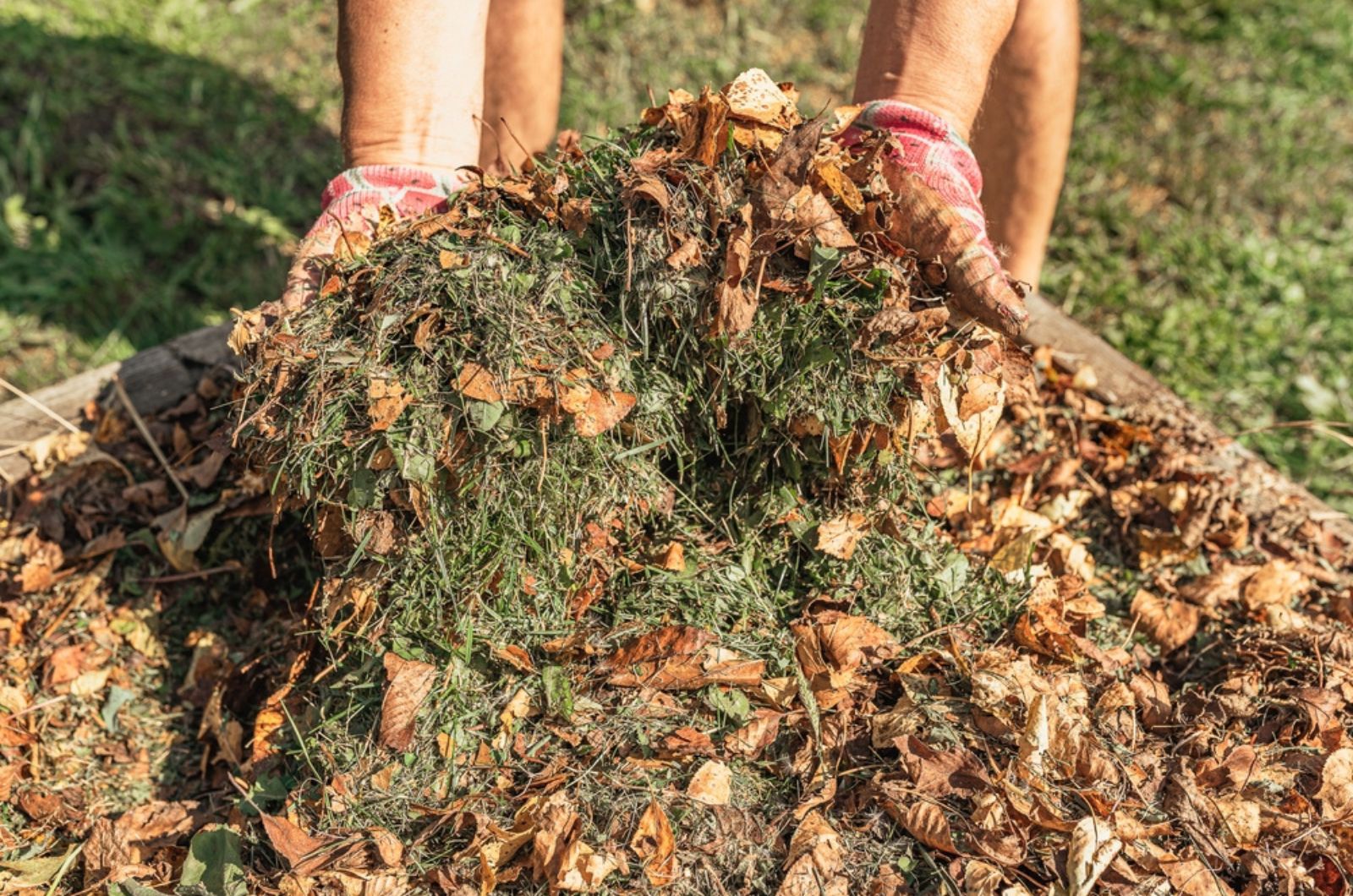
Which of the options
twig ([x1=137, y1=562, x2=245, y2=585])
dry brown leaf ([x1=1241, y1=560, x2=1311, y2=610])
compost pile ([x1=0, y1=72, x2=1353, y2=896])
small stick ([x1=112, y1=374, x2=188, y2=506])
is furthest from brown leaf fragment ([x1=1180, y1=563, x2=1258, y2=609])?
small stick ([x1=112, y1=374, x2=188, y2=506])

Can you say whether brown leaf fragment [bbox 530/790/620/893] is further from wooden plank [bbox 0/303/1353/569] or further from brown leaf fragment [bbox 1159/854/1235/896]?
wooden plank [bbox 0/303/1353/569]

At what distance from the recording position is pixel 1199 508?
272cm

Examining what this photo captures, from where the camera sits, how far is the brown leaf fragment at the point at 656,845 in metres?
1.88

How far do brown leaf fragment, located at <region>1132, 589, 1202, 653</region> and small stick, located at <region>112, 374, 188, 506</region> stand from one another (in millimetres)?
2173

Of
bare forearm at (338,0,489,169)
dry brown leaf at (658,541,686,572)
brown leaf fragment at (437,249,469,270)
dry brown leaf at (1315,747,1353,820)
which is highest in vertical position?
bare forearm at (338,0,489,169)

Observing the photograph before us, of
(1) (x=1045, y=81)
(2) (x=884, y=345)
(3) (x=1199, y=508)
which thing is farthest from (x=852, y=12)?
(2) (x=884, y=345)

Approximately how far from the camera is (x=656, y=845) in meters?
1.90

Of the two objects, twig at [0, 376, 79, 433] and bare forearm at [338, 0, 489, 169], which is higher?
bare forearm at [338, 0, 489, 169]

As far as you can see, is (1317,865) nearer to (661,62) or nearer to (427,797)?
(427,797)

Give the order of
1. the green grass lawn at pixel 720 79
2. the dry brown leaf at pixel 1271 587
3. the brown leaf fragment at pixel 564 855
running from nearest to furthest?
the brown leaf fragment at pixel 564 855 → the dry brown leaf at pixel 1271 587 → the green grass lawn at pixel 720 79

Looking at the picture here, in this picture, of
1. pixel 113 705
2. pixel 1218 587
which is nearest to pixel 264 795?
pixel 113 705

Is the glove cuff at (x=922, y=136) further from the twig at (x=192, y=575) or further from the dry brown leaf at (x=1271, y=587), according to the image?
the twig at (x=192, y=575)

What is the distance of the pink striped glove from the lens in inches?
86.4

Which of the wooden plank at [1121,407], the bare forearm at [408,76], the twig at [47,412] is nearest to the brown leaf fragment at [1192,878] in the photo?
the wooden plank at [1121,407]
